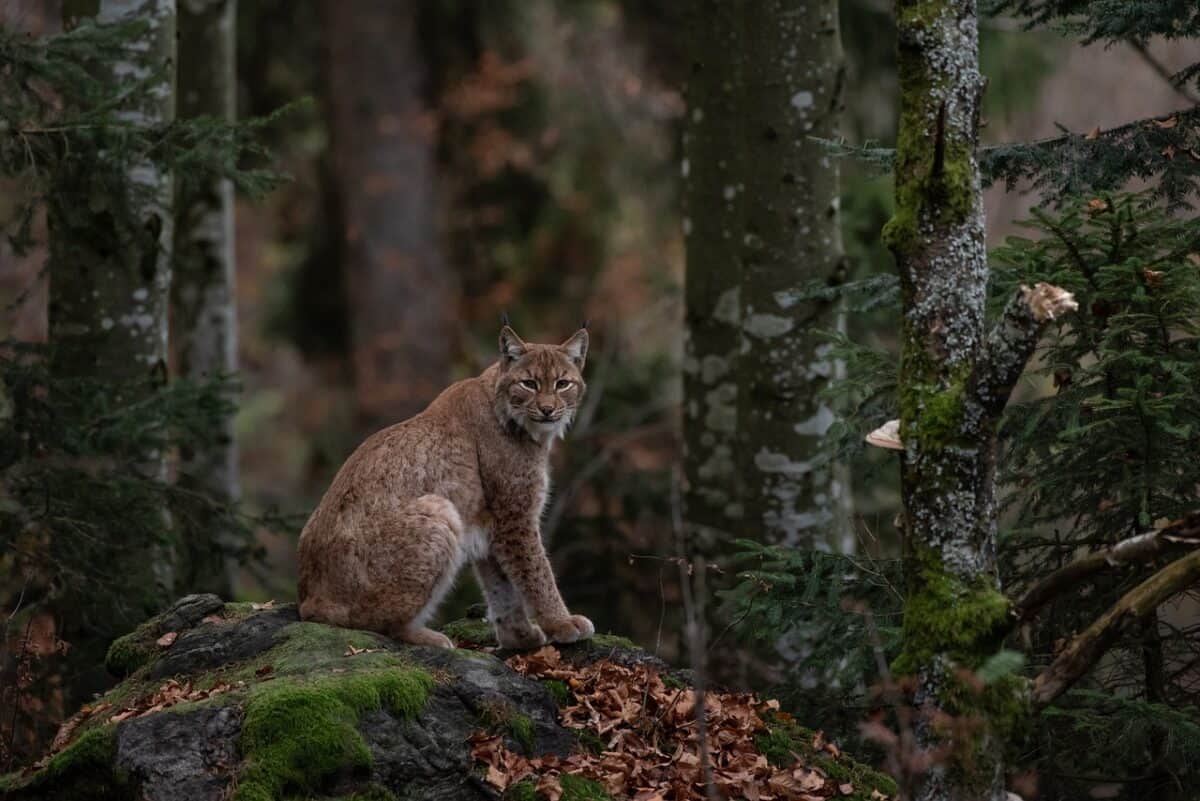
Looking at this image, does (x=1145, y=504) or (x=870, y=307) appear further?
(x=870, y=307)

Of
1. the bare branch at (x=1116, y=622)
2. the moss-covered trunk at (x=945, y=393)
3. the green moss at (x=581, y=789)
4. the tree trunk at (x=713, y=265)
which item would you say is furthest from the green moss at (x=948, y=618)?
the tree trunk at (x=713, y=265)

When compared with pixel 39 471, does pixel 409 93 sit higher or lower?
higher

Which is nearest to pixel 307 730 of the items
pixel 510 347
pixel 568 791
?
pixel 568 791

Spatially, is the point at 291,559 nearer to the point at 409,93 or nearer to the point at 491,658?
the point at 409,93

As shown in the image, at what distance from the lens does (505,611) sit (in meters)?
5.97

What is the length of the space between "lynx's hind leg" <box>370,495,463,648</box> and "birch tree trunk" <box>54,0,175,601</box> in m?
2.57

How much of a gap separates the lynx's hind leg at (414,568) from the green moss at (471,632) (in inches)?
20.7

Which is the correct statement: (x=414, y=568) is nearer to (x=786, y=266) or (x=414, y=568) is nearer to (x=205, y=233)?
(x=786, y=266)

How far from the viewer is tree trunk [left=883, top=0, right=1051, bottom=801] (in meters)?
4.19

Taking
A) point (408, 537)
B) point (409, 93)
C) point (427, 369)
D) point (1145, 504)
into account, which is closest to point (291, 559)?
point (427, 369)

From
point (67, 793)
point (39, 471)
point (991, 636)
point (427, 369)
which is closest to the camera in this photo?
point (991, 636)

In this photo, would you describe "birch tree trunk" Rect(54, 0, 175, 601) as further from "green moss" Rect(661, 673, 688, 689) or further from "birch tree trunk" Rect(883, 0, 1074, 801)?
"birch tree trunk" Rect(883, 0, 1074, 801)

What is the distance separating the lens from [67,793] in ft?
15.1

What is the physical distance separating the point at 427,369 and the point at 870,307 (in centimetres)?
1090
